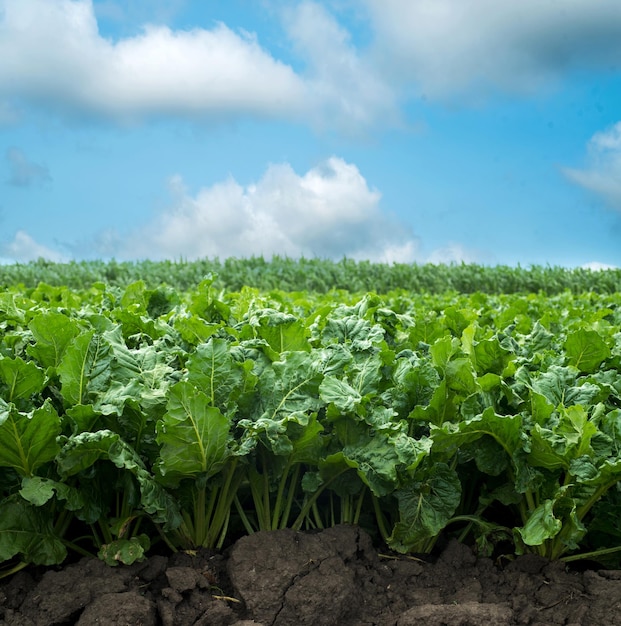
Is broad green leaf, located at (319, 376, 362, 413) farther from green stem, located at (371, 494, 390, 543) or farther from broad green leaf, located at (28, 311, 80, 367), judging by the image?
broad green leaf, located at (28, 311, 80, 367)

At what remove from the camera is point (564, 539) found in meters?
2.67

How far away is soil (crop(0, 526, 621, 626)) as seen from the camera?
238cm

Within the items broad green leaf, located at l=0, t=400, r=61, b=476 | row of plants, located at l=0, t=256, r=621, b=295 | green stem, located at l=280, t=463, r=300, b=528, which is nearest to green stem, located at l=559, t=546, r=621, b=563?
green stem, located at l=280, t=463, r=300, b=528

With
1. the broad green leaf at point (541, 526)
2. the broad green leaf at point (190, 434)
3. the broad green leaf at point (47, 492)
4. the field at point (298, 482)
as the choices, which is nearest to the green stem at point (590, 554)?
the field at point (298, 482)

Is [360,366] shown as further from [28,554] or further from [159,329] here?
[28,554]

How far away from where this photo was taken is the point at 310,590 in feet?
7.86

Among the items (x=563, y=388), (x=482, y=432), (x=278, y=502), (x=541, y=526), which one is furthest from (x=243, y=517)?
(x=563, y=388)

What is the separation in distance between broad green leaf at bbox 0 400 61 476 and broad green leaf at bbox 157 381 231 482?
1.24 feet

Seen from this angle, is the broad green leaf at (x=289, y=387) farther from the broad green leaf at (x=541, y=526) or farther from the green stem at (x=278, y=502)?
the broad green leaf at (x=541, y=526)

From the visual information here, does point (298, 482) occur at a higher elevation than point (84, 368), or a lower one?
lower

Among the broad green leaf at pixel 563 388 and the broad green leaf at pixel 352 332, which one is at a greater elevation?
the broad green leaf at pixel 352 332

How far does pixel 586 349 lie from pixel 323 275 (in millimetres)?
17494

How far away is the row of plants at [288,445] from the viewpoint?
2.41 metres

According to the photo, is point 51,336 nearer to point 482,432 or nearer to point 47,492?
point 47,492
